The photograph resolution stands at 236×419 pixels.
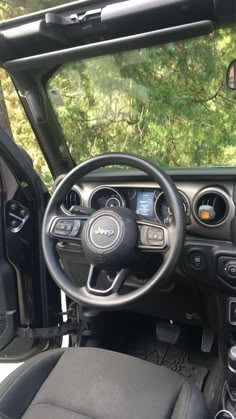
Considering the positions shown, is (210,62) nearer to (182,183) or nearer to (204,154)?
(204,154)

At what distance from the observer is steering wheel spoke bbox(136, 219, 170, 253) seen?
168 cm

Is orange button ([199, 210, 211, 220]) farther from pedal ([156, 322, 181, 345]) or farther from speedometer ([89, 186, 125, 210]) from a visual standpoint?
pedal ([156, 322, 181, 345])

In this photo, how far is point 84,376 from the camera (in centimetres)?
179

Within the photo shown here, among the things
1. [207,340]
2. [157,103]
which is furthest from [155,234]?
[207,340]

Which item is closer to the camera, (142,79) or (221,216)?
(221,216)

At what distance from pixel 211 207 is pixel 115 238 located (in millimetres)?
455

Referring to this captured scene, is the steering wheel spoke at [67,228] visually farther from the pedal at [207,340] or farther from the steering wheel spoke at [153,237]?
the pedal at [207,340]

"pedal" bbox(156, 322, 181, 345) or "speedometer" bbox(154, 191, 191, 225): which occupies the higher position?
"speedometer" bbox(154, 191, 191, 225)

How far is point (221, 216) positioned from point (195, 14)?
0.80m

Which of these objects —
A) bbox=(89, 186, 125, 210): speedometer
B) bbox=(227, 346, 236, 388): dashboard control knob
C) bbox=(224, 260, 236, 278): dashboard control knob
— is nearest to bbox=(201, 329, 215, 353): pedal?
bbox=(227, 346, 236, 388): dashboard control knob

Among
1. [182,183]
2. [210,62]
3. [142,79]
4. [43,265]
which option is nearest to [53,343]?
[43,265]

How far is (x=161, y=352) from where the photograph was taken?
261 cm

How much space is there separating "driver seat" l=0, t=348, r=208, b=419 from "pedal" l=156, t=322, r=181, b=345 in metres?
0.72

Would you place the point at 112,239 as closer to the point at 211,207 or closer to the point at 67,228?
the point at 67,228
